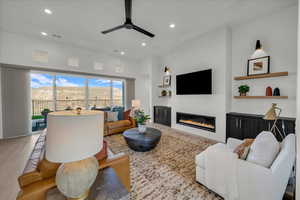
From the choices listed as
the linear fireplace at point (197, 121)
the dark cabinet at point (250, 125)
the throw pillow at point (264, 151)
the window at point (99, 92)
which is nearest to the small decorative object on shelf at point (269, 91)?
the dark cabinet at point (250, 125)

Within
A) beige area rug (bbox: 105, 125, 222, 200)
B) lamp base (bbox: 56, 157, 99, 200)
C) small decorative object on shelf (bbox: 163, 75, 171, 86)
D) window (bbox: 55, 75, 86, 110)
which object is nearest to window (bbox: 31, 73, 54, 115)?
window (bbox: 55, 75, 86, 110)

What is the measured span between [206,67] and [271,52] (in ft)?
4.86

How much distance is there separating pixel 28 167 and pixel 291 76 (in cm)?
472

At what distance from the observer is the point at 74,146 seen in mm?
730

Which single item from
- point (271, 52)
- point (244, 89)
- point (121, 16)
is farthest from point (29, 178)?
point (271, 52)

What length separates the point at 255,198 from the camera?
1.23m

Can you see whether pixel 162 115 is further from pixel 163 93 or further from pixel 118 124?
pixel 118 124

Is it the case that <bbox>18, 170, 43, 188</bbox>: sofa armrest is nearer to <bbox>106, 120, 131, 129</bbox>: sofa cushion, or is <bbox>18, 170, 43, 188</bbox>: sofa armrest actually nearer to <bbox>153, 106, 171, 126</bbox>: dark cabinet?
<bbox>106, 120, 131, 129</bbox>: sofa cushion

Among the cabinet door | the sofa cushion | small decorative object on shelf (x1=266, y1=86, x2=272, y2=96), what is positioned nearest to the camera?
small decorative object on shelf (x1=266, y1=86, x2=272, y2=96)

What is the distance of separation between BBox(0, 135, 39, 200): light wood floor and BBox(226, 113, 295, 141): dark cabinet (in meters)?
4.42

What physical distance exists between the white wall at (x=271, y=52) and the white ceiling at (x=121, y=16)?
0.88 feet

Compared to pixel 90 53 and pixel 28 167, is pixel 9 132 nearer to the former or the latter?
pixel 90 53

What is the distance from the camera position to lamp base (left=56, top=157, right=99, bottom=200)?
795 mm

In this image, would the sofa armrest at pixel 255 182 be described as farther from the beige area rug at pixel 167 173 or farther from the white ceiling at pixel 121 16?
the white ceiling at pixel 121 16
